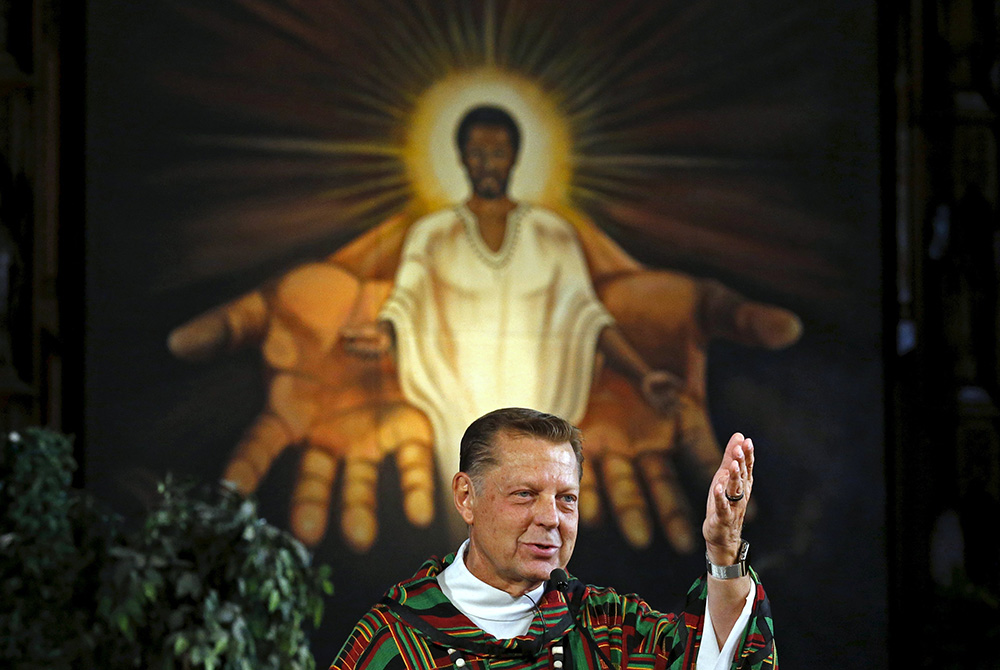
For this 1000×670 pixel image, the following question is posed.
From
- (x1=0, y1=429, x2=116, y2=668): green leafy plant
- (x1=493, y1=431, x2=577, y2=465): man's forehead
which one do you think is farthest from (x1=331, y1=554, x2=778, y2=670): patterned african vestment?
(x1=0, y1=429, x2=116, y2=668): green leafy plant

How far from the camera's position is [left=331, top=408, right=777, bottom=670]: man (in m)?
2.50

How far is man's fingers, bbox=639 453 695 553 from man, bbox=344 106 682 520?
28cm

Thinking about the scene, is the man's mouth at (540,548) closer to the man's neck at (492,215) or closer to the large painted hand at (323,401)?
the large painted hand at (323,401)

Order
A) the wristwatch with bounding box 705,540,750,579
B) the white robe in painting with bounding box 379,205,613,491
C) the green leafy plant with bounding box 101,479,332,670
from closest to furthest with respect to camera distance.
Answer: the wristwatch with bounding box 705,540,750,579 < the green leafy plant with bounding box 101,479,332,670 < the white robe in painting with bounding box 379,205,613,491

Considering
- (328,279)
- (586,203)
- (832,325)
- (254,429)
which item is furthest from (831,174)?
(254,429)

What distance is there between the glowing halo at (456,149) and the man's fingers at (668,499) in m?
1.36

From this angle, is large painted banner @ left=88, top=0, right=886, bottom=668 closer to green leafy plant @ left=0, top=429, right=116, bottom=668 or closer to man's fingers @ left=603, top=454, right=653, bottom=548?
man's fingers @ left=603, top=454, right=653, bottom=548

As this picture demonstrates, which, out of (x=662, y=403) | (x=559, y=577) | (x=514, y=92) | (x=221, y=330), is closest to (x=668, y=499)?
(x=662, y=403)

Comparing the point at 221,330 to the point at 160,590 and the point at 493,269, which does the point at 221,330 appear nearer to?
the point at 493,269

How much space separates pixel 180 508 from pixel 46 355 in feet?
7.97

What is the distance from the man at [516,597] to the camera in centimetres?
250

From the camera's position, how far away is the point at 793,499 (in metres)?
6.32

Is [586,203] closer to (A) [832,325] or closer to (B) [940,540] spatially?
(A) [832,325]

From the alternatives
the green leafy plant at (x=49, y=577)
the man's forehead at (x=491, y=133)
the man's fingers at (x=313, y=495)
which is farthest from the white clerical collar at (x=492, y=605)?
the man's forehead at (x=491, y=133)
